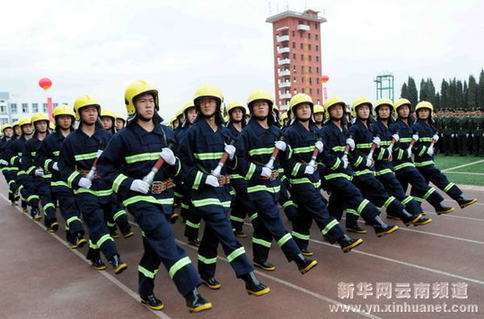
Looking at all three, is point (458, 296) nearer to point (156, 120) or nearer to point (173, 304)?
point (173, 304)

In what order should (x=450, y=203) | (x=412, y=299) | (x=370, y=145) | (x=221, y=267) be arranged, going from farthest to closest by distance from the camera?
(x=450, y=203) → (x=370, y=145) → (x=221, y=267) → (x=412, y=299)

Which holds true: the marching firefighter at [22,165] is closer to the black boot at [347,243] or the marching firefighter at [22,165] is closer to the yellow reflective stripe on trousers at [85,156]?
the yellow reflective stripe on trousers at [85,156]

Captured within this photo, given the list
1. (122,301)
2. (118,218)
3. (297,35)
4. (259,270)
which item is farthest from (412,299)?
(297,35)

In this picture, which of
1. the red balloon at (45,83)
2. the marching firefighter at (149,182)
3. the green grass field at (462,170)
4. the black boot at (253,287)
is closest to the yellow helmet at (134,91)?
the marching firefighter at (149,182)

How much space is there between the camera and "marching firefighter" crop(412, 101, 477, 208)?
7.75m

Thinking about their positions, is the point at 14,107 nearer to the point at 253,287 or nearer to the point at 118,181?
the point at 118,181

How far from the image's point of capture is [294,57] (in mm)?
67438

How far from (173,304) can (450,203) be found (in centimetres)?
722

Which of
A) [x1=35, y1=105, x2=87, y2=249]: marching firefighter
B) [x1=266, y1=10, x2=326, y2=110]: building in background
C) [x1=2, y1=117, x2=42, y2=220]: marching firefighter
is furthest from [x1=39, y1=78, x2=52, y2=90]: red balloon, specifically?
[x1=266, y1=10, x2=326, y2=110]: building in background

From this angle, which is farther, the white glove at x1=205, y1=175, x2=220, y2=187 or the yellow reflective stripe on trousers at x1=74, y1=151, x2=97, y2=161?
the yellow reflective stripe on trousers at x1=74, y1=151, x2=97, y2=161

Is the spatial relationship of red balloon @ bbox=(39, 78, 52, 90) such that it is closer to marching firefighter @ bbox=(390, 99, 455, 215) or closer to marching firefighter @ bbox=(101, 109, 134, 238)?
marching firefighter @ bbox=(101, 109, 134, 238)

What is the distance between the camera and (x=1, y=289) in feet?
17.4

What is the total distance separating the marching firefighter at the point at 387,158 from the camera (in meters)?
6.96

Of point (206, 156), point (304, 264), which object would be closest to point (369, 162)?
point (304, 264)
